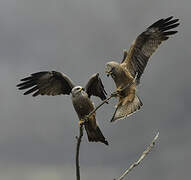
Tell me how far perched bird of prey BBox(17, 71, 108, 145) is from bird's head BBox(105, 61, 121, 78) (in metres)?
0.32

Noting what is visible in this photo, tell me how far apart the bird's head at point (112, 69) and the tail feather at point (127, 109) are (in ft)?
1.45

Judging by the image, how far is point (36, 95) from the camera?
19.2ft

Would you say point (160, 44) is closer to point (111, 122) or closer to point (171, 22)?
point (171, 22)

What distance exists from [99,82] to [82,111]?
81 cm

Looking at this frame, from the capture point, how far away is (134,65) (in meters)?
5.32

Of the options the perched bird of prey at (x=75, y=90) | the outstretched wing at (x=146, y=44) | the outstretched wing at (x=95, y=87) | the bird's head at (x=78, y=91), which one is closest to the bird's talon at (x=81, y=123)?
the perched bird of prey at (x=75, y=90)

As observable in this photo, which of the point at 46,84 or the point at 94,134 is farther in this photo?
the point at 46,84

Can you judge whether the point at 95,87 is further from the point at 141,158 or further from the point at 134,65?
the point at 141,158

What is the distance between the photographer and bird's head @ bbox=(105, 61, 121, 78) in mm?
4863

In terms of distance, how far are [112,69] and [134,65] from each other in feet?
1.88

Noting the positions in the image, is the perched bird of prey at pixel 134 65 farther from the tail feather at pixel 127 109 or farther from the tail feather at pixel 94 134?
the tail feather at pixel 94 134

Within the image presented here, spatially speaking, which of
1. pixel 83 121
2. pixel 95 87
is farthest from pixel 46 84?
pixel 83 121

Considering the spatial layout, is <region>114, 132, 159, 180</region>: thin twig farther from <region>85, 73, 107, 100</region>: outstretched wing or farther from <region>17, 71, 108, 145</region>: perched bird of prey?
<region>85, 73, 107, 100</region>: outstretched wing

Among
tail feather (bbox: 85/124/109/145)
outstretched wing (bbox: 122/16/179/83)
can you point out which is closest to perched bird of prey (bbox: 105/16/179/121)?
outstretched wing (bbox: 122/16/179/83)
